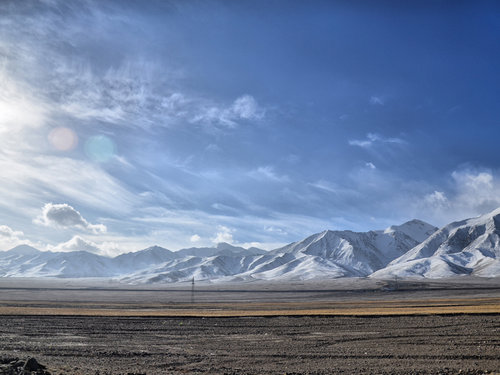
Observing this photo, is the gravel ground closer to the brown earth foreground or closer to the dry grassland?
the brown earth foreground

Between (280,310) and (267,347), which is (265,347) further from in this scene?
(280,310)

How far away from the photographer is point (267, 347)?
71.8ft

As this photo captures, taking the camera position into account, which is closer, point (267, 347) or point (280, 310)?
point (267, 347)

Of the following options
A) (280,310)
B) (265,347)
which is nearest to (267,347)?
(265,347)

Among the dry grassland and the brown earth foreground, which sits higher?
the brown earth foreground

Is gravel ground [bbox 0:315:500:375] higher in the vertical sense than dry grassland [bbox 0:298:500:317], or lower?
higher

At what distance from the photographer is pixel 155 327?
33.2 metres

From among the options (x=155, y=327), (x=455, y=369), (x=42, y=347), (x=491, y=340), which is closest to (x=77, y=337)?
(x=42, y=347)

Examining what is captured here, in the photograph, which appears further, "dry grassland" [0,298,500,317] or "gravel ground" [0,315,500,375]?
"dry grassland" [0,298,500,317]

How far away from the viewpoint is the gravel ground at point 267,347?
16344mm

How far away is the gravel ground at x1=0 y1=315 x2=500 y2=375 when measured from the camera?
16344mm

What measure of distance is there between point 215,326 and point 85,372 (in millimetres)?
18374

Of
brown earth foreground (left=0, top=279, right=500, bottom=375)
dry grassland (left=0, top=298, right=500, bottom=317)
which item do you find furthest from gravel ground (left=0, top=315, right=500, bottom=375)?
dry grassland (left=0, top=298, right=500, bottom=317)

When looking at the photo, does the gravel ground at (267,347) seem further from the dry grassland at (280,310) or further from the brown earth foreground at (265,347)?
the dry grassland at (280,310)
